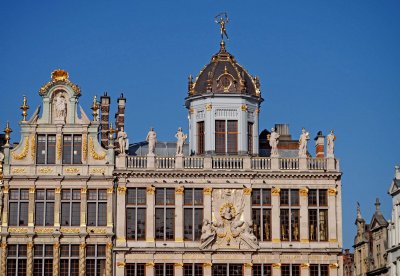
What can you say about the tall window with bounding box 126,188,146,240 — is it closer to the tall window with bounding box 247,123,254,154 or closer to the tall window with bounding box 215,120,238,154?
the tall window with bounding box 215,120,238,154

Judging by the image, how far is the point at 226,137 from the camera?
223 feet

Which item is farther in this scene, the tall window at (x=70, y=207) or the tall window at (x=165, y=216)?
the tall window at (x=165, y=216)

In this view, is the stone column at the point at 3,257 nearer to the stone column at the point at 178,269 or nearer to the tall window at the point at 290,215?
the stone column at the point at 178,269

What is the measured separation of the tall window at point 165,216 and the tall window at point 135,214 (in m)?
0.82

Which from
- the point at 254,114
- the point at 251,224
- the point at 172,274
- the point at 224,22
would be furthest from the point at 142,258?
the point at 224,22

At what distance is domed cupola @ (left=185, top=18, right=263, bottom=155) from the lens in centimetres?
6788

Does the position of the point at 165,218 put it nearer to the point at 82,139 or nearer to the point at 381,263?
the point at 82,139

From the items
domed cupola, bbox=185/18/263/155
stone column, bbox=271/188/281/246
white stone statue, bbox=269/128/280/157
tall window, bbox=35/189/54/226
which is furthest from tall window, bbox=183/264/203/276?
tall window, bbox=35/189/54/226

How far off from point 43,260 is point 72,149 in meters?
6.79

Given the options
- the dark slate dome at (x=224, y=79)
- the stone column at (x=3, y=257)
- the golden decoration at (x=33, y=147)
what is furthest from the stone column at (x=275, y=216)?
the stone column at (x=3, y=257)

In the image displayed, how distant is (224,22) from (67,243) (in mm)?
17423

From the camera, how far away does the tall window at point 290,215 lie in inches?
2596

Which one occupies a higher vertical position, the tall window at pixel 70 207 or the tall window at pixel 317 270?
the tall window at pixel 70 207

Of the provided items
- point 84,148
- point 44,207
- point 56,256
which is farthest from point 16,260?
point 84,148
